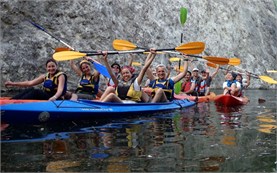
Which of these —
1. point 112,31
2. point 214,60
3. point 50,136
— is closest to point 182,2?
point 112,31

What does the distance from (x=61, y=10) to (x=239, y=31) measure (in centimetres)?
1470

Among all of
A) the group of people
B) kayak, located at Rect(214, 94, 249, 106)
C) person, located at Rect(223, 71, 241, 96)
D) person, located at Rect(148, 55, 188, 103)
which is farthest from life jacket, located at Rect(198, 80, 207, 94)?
person, located at Rect(148, 55, 188, 103)

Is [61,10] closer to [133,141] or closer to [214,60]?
[214,60]

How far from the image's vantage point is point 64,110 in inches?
251

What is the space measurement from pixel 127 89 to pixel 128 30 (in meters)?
11.4

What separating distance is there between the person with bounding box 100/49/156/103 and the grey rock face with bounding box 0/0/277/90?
785 centimetres

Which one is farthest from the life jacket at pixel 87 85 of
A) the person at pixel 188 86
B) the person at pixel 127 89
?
the person at pixel 188 86

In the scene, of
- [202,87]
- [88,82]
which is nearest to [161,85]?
[88,82]

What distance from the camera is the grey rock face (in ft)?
52.4

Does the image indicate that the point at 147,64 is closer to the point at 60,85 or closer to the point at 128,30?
the point at 60,85

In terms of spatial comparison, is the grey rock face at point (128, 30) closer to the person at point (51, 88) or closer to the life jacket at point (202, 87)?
the life jacket at point (202, 87)

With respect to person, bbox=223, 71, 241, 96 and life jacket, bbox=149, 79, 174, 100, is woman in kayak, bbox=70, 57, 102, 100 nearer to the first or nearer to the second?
life jacket, bbox=149, 79, 174, 100

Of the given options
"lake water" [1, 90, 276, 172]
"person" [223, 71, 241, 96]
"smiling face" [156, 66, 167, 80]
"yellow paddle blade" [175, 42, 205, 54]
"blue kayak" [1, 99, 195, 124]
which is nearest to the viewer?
"lake water" [1, 90, 276, 172]

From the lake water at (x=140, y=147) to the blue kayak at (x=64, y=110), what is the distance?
6.1 inches
